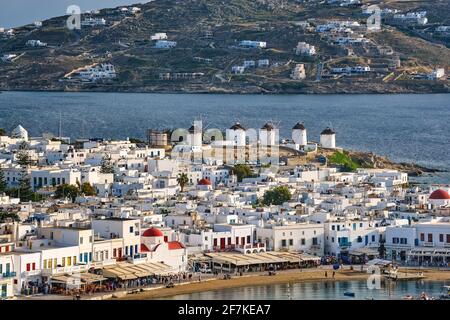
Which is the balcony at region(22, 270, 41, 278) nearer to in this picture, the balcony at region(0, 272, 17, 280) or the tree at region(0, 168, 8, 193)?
the balcony at region(0, 272, 17, 280)

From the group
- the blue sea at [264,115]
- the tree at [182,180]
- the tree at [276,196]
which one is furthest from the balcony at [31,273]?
the blue sea at [264,115]

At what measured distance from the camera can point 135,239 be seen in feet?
45.3

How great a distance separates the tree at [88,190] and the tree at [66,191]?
15 centimetres

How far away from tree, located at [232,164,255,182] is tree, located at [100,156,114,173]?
2489 millimetres

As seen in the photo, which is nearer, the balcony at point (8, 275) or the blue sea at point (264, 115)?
the balcony at point (8, 275)

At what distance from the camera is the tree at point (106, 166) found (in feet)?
80.0

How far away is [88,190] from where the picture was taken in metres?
21.7

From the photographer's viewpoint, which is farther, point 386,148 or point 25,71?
point 25,71

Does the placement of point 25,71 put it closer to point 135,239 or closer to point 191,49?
point 191,49

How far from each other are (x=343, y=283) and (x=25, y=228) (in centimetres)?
350

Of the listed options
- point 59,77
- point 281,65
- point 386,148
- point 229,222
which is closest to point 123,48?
point 59,77

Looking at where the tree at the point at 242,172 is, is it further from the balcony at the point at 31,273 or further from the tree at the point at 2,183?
the balcony at the point at 31,273

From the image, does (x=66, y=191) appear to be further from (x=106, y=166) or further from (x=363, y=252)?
(x=363, y=252)
